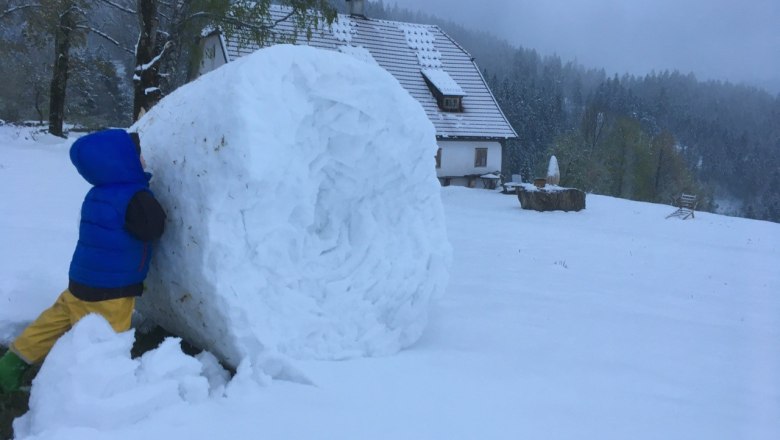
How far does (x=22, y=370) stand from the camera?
2787 mm

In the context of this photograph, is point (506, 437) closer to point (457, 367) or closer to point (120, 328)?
point (457, 367)

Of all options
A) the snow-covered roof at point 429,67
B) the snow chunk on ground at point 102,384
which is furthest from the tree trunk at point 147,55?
the snow-covered roof at point 429,67

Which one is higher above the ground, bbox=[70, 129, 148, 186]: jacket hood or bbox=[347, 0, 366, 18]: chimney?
bbox=[347, 0, 366, 18]: chimney

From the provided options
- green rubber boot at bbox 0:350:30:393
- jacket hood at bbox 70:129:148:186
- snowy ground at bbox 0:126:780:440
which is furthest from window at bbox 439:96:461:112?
green rubber boot at bbox 0:350:30:393

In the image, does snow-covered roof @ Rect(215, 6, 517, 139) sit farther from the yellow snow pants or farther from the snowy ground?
the yellow snow pants

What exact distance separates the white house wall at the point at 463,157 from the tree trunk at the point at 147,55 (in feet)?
48.1

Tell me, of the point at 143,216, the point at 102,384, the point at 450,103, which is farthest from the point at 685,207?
the point at 102,384

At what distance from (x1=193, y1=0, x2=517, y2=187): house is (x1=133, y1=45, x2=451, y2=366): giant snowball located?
18.7m

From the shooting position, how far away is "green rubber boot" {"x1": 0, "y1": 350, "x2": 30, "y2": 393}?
273cm

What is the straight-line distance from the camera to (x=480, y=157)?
23.9 meters

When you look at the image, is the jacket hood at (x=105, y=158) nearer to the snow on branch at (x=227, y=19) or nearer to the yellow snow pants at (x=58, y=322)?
the yellow snow pants at (x=58, y=322)

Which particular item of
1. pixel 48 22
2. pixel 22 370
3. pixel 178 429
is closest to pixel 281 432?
pixel 178 429

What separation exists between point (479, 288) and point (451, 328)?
5.12 feet

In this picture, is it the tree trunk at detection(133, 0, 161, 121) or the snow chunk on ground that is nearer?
the snow chunk on ground
